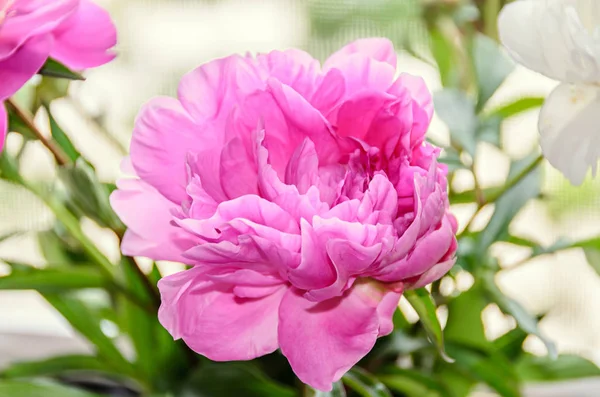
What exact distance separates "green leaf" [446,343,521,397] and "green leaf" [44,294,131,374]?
0.16 meters

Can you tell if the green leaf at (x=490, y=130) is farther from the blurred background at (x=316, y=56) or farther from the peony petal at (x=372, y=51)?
the blurred background at (x=316, y=56)

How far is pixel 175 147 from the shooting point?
214 millimetres

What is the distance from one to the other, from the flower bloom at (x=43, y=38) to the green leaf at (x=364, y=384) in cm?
14

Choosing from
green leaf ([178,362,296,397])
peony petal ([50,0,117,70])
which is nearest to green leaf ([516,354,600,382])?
green leaf ([178,362,296,397])

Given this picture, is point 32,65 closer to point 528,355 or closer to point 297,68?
point 297,68

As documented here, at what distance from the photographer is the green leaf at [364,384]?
274mm

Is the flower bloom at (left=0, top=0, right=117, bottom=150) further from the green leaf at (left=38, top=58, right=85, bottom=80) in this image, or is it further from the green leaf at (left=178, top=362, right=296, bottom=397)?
the green leaf at (left=178, top=362, right=296, bottom=397)

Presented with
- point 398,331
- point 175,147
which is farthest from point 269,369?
point 175,147

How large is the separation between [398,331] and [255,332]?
0.15 m

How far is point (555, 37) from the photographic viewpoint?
0.21 metres

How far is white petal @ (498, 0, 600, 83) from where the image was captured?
0.21 metres

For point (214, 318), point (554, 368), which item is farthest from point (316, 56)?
point (214, 318)

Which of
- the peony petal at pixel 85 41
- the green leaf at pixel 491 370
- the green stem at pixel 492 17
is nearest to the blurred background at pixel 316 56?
the green stem at pixel 492 17

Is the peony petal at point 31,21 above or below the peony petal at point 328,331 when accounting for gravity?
above
